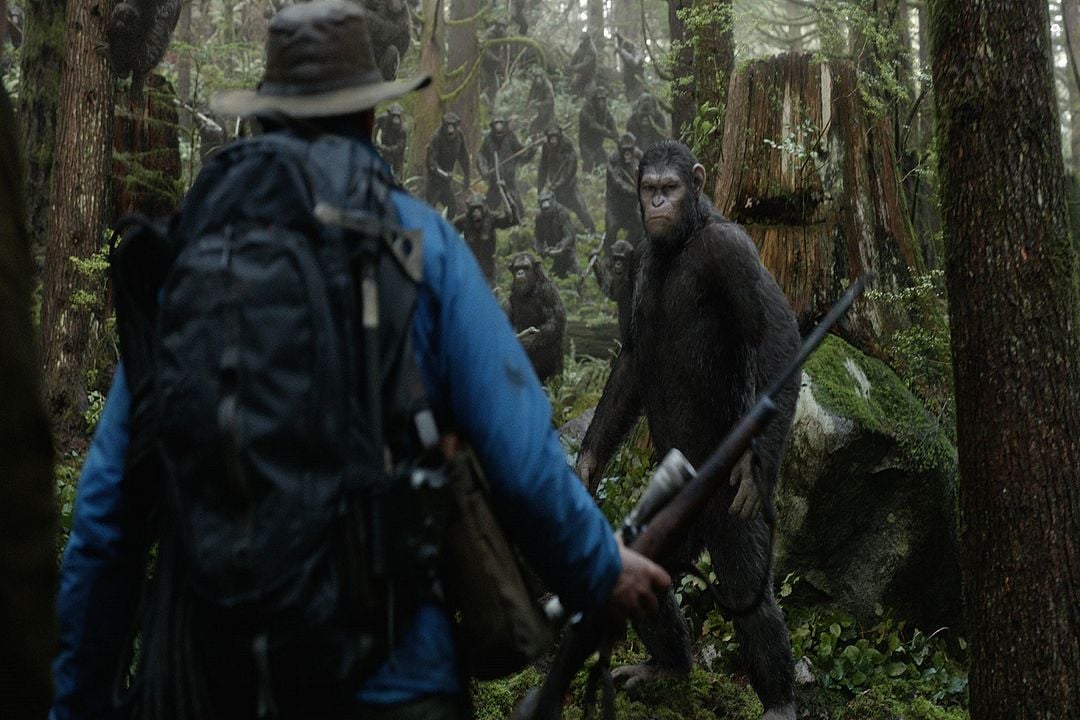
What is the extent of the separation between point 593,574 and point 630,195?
67.4 feet

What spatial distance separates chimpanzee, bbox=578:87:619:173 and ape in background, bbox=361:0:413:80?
7.88 metres

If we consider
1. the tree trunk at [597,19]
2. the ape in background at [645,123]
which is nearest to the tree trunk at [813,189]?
the ape in background at [645,123]

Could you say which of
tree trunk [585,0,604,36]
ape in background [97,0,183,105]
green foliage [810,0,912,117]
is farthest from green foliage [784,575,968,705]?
tree trunk [585,0,604,36]

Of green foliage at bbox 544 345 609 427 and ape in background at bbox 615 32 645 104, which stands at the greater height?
ape in background at bbox 615 32 645 104

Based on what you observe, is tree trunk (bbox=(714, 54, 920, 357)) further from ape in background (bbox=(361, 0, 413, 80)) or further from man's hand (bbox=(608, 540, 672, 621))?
ape in background (bbox=(361, 0, 413, 80))

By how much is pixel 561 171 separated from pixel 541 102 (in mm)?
6800

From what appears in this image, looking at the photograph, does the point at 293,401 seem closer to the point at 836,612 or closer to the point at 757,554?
the point at 757,554

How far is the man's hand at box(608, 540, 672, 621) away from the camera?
2.29 meters

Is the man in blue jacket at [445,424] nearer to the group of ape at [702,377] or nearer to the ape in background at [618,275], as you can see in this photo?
the group of ape at [702,377]

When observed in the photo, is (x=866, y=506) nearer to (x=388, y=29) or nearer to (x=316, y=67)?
(x=316, y=67)

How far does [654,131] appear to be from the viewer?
2706cm

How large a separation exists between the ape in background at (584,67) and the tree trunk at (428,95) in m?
9.16

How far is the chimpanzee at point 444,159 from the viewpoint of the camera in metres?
22.5

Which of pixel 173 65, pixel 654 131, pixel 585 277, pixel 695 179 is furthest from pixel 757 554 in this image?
pixel 173 65
